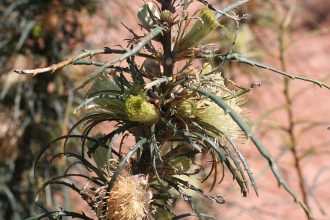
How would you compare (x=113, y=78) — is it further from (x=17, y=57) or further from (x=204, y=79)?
(x=17, y=57)

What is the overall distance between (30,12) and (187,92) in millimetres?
1960

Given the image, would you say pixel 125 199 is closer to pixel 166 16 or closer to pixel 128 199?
pixel 128 199

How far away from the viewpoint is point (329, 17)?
8.96m

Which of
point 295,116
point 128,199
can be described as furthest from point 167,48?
point 295,116

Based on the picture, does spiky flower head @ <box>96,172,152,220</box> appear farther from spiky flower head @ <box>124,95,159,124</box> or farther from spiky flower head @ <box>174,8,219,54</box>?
spiky flower head @ <box>174,8,219,54</box>

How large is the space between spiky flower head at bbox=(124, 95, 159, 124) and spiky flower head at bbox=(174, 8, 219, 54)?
133mm

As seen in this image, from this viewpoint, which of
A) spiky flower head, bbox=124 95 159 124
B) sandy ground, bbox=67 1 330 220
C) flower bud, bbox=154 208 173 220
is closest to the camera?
spiky flower head, bbox=124 95 159 124

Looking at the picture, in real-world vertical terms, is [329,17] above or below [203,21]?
above

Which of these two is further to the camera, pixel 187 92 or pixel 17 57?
pixel 17 57


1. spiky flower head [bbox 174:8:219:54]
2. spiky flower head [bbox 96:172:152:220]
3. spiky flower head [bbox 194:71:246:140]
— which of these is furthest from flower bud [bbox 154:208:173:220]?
spiky flower head [bbox 174:8:219:54]

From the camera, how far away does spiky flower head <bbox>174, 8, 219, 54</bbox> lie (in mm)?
1204

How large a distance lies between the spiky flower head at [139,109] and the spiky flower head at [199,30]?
0.13m

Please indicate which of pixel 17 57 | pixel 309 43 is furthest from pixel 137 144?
pixel 309 43

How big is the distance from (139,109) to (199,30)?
0.59 feet
